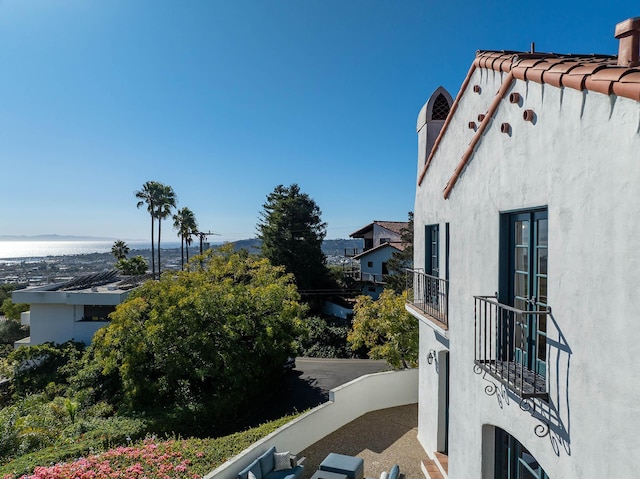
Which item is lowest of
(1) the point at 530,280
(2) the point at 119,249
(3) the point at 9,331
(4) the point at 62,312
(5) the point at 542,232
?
(3) the point at 9,331

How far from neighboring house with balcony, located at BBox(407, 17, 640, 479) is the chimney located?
2 cm

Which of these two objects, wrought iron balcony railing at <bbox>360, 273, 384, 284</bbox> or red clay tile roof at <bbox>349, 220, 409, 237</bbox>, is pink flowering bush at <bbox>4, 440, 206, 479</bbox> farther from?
red clay tile roof at <bbox>349, 220, 409, 237</bbox>

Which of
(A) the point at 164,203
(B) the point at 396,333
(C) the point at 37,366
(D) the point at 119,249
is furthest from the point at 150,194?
(B) the point at 396,333

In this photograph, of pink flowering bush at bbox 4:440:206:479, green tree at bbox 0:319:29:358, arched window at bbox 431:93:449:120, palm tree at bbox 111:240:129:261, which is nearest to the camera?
pink flowering bush at bbox 4:440:206:479

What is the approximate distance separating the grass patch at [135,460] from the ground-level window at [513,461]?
20.3ft

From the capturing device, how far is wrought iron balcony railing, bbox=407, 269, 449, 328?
823 cm

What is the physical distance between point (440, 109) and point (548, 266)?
691 centimetres

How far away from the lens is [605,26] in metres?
6.25

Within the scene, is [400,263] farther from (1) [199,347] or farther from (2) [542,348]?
(2) [542,348]

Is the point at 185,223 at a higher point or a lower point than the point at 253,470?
higher

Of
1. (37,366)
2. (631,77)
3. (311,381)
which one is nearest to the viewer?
(631,77)

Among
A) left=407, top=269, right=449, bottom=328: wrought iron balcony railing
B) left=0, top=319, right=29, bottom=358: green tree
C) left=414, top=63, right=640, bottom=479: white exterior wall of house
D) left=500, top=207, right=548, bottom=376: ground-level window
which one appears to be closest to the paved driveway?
left=407, top=269, right=449, bottom=328: wrought iron balcony railing

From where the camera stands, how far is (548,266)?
4219 millimetres

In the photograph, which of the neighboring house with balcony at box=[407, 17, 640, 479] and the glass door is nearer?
the neighboring house with balcony at box=[407, 17, 640, 479]
